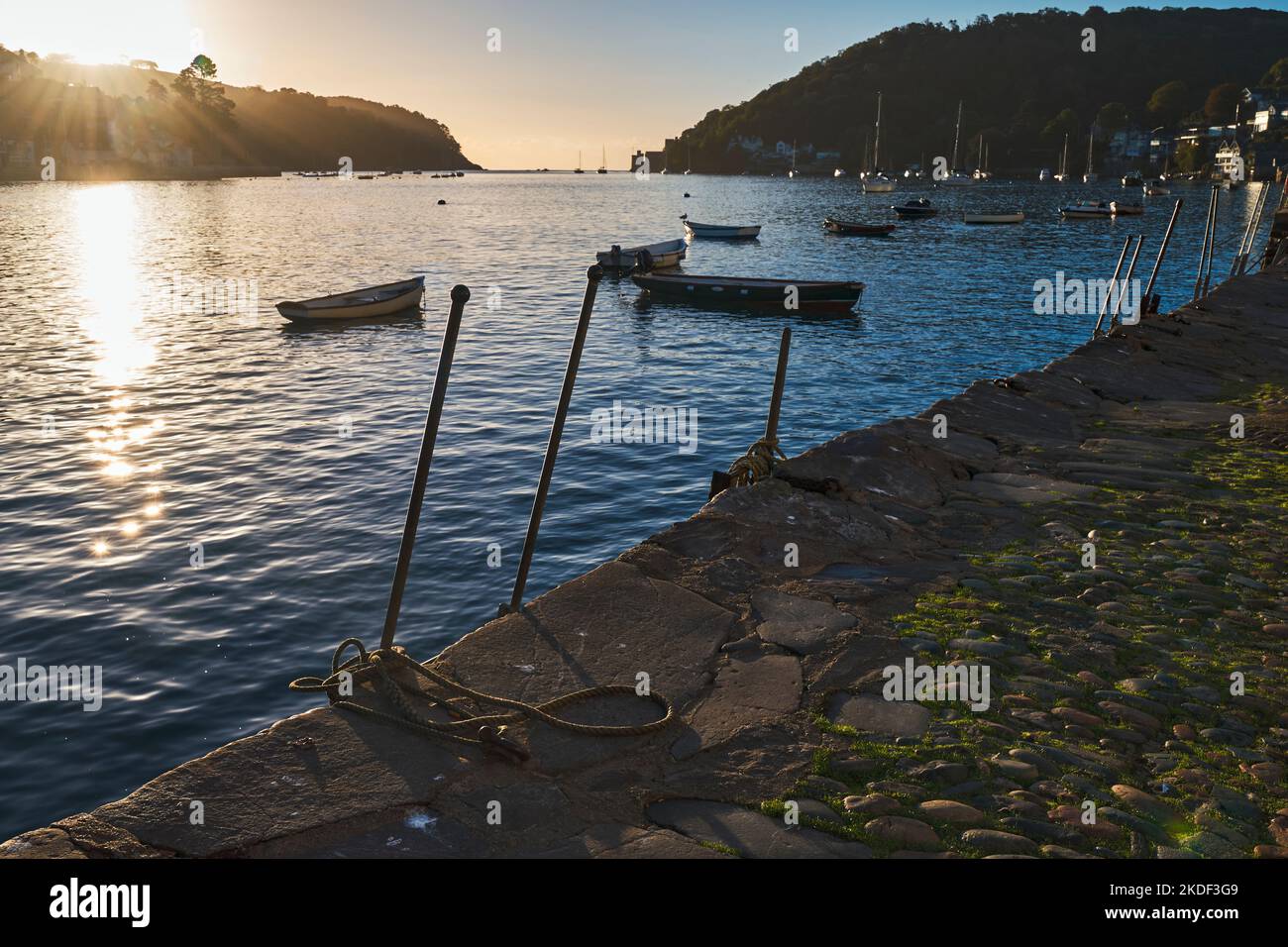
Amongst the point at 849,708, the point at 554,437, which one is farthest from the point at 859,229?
the point at 849,708

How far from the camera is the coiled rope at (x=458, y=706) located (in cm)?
498

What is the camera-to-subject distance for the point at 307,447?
18.9 meters

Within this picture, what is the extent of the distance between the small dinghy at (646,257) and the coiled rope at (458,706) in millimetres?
40690

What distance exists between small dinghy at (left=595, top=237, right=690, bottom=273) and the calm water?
1690mm

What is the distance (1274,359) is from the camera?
16484 millimetres

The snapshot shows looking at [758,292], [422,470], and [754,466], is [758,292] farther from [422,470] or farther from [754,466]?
[422,470]

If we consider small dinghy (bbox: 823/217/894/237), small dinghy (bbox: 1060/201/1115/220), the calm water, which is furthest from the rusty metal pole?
small dinghy (bbox: 1060/201/1115/220)

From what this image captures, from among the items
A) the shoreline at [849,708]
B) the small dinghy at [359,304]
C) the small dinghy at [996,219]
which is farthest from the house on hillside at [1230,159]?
the shoreline at [849,708]

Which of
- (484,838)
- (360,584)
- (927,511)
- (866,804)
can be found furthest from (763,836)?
(360,584)

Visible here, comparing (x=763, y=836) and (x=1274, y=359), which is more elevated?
(x=1274, y=359)

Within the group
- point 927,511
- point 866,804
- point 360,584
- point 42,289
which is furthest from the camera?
point 42,289
